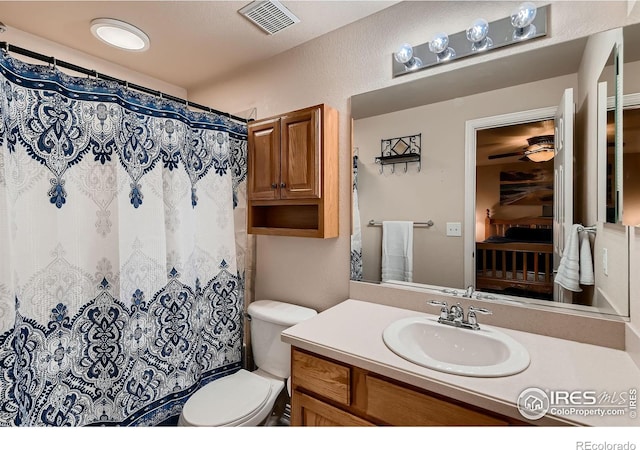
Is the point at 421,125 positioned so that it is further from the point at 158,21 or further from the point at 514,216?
the point at 158,21

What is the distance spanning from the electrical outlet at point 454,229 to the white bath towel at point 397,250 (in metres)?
0.18

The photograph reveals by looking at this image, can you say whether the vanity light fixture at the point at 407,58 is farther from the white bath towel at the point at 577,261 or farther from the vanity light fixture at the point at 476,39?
the white bath towel at the point at 577,261

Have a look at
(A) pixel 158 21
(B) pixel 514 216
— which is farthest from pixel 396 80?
(A) pixel 158 21

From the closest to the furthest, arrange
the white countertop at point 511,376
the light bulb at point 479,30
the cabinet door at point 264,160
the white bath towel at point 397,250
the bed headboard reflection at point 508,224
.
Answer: the white countertop at point 511,376 → the bed headboard reflection at point 508,224 → the light bulb at point 479,30 → the white bath towel at point 397,250 → the cabinet door at point 264,160

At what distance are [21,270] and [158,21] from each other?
1467mm

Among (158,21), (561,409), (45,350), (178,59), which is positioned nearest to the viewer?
(561,409)

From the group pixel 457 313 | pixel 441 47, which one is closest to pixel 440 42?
pixel 441 47

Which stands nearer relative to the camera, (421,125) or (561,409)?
(561,409)

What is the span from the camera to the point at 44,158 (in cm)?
123

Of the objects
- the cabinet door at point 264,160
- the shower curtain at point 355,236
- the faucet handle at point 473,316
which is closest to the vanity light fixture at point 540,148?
the faucet handle at point 473,316

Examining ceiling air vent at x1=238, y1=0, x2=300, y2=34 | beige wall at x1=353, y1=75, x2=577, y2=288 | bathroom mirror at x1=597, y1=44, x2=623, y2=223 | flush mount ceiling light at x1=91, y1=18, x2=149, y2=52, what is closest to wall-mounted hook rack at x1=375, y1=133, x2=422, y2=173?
beige wall at x1=353, y1=75, x2=577, y2=288

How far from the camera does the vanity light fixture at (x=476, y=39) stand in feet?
4.07

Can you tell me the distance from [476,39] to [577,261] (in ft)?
3.38

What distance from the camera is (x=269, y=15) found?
5.41 feet
